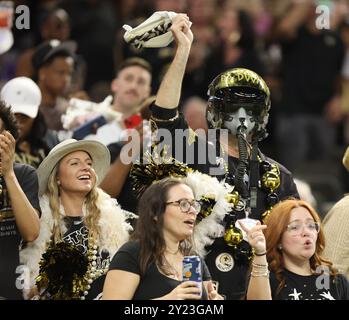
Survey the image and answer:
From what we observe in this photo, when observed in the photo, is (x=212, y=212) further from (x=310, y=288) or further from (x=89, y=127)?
(x=89, y=127)

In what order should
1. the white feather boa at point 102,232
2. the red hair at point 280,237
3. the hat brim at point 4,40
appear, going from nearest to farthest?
the red hair at point 280,237 → the white feather boa at point 102,232 → the hat brim at point 4,40

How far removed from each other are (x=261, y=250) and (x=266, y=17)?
8.44m

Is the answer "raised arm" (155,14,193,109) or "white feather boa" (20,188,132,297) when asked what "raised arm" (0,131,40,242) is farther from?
"raised arm" (155,14,193,109)

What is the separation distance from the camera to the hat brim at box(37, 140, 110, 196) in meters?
8.64

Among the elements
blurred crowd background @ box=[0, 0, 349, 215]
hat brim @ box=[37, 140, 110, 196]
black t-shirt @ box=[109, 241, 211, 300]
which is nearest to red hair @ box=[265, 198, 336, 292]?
black t-shirt @ box=[109, 241, 211, 300]

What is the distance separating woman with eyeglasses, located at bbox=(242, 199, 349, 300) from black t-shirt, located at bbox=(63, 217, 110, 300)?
990 mm

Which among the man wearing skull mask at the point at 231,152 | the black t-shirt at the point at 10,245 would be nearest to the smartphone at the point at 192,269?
the man wearing skull mask at the point at 231,152

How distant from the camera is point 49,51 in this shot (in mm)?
11969

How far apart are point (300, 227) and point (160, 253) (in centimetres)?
106

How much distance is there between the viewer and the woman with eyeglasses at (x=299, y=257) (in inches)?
317

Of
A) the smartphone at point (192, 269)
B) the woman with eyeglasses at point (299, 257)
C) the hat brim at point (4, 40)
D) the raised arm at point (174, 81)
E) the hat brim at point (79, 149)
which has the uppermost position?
the hat brim at point (4, 40)

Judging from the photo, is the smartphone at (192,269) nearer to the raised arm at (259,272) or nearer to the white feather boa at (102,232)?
the raised arm at (259,272)
